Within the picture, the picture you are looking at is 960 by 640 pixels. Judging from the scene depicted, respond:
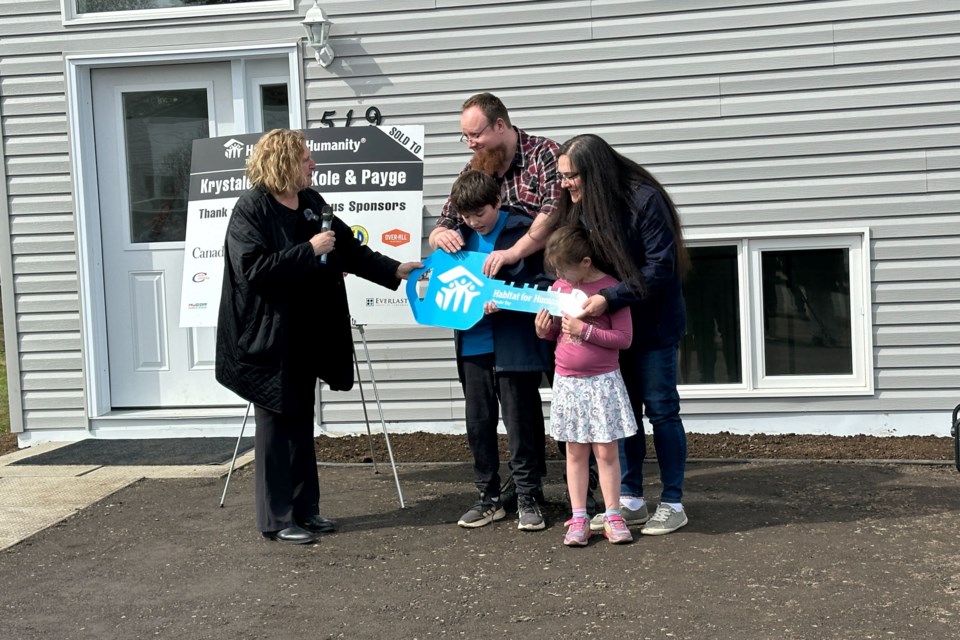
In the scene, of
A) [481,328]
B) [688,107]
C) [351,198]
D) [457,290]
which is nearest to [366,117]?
[351,198]

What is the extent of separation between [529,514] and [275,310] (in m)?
1.39

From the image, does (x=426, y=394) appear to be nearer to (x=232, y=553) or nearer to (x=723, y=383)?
(x=723, y=383)

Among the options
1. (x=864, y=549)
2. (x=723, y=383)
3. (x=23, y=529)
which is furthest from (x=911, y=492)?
(x=23, y=529)

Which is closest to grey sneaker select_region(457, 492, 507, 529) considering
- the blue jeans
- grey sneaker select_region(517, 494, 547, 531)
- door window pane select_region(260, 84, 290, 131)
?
grey sneaker select_region(517, 494, 547, 531)

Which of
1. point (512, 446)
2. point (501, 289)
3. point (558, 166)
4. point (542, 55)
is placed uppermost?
point (542, 55)

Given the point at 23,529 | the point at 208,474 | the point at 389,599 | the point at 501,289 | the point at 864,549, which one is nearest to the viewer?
the point at 389,599

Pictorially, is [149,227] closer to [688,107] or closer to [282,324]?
[282,324]

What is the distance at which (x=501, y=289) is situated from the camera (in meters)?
4.52

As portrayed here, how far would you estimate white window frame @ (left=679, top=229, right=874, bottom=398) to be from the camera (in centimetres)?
662

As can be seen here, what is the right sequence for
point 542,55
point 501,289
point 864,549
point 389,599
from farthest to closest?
point 542,55 → point 501,289 → point 864,549 → point 389,599

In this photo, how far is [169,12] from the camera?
7.00 meters

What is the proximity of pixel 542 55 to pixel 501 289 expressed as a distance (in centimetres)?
271

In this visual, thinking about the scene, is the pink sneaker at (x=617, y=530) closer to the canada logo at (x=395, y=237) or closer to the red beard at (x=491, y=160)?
the red beard at (x=491, y=160)

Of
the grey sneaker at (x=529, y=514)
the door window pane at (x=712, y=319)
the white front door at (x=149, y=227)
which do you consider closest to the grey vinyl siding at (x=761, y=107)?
the door window pane at (x=712, y=319)
